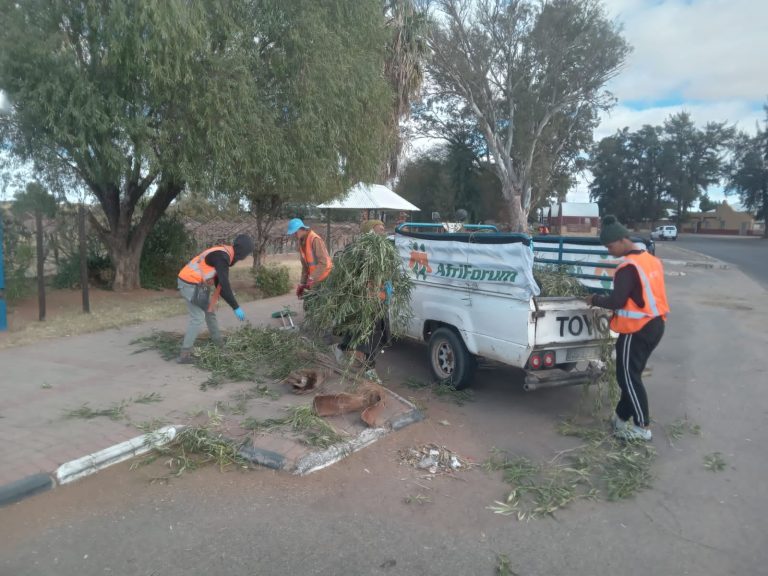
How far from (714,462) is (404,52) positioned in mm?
16115

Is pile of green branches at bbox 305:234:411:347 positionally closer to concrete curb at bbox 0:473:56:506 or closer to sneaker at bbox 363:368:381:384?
sneaker at bbox 363:368:381:384

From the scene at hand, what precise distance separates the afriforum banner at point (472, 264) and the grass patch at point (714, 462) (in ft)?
6.28

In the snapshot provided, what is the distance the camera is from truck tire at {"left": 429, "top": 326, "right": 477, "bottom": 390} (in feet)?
21.0

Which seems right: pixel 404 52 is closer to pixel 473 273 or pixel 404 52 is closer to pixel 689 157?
pixel 473 273

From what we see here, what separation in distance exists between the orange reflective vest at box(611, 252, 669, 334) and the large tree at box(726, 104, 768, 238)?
62243 millimetres

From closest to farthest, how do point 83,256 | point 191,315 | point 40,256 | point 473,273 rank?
point 473,273
point 191,315
point 40,256
point 83,256

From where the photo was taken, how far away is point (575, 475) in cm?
459

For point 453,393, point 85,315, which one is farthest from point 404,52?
point 453,393

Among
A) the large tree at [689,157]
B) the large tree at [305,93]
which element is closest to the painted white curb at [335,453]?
the large tree at [305,93]

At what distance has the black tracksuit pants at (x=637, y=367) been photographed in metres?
5.11

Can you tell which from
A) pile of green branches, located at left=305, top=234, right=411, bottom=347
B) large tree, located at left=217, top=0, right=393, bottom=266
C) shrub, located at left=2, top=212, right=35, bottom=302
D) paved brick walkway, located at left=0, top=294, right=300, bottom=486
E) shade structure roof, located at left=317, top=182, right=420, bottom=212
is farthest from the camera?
shade structure roof, located at left=317, top=182, right=420, bottom=212

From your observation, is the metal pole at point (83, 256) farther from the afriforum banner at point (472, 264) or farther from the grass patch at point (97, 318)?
the afriforum banner at point (472, 264)

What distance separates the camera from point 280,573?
10.9ft

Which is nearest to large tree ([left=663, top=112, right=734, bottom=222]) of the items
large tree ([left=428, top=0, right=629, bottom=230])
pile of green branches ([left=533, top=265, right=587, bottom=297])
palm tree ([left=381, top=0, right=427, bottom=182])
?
large tree ([left=428, top=0, right=629, bottom=230])
